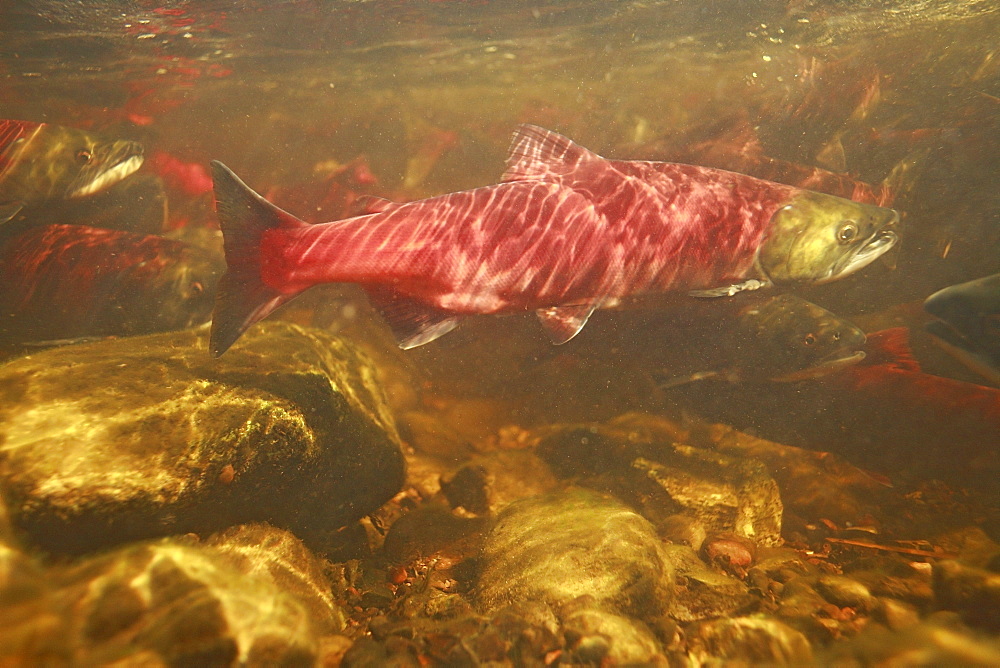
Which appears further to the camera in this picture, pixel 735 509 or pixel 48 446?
pixel 735 509

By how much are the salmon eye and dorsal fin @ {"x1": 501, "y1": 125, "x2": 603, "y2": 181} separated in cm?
213

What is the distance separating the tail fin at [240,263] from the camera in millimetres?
2877

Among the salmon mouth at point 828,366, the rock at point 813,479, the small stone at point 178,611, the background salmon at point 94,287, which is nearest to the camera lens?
the small stone at point 178,611

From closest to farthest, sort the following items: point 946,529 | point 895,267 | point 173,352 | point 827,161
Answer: point 946,529 → point 173,352 → point 895,267 → point 827,161

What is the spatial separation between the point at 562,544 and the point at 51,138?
946 centimetres

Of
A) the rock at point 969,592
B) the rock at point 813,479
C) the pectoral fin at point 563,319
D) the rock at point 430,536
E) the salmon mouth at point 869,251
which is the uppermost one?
the salmon mouth at point 869,251

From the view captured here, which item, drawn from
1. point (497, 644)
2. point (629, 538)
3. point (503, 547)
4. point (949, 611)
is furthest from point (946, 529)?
point (497, 644)

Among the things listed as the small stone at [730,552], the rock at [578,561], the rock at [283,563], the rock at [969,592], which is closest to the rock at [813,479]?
the small stone at [730,552]

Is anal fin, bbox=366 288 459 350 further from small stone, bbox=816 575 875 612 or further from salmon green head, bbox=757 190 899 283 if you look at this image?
small stone, bbox=816 575 875 612

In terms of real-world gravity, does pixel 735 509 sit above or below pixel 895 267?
below

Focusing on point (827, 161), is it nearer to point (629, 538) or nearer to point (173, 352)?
point (629, 538)

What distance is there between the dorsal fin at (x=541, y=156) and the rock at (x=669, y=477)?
9.23ft

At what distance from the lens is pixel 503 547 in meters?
3.19

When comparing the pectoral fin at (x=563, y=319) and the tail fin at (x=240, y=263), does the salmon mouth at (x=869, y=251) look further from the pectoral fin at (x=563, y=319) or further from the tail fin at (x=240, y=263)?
the tail fin at (x=240, y=263)
